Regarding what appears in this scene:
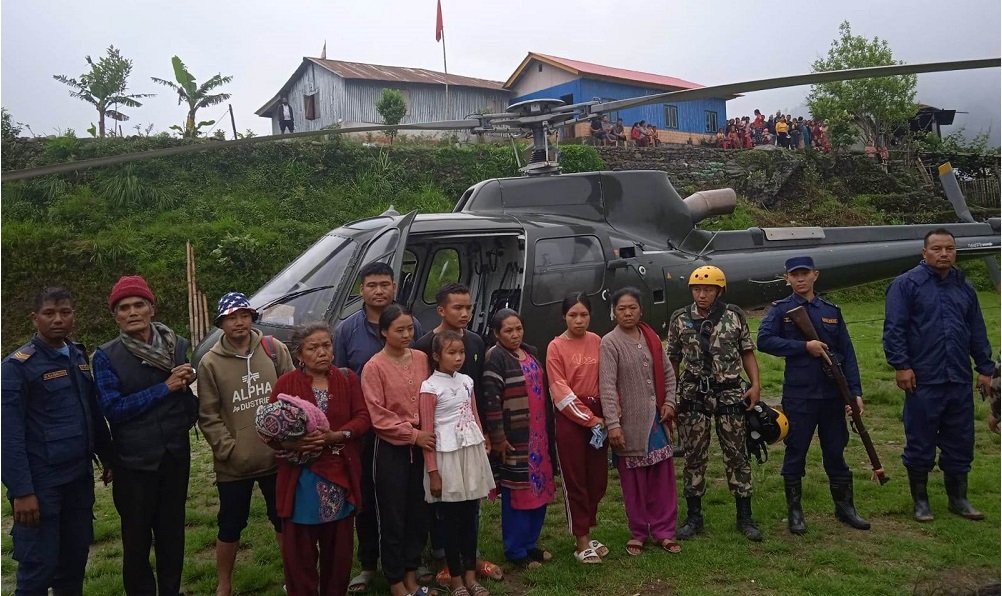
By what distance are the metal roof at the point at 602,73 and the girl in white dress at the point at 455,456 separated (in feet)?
84.8

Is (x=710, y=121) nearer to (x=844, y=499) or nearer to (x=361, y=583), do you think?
(x=844, y=499)

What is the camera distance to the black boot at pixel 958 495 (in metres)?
4.89

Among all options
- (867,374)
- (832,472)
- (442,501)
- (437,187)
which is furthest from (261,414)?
(437,187)

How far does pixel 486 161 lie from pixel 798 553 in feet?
55.0

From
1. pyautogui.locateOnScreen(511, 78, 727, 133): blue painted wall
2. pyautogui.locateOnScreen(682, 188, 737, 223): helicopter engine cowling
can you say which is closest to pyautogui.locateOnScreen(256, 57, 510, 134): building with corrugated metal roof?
pyautogui.locateOnScreen(511, 78, 727, 133): blue painted wall

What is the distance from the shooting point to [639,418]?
4.35 m

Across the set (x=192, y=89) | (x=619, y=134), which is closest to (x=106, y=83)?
(x=192, y=89)

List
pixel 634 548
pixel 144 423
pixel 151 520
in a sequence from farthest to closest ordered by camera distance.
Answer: pixel 634 548 < pixel 151 520 < pixel 144 423

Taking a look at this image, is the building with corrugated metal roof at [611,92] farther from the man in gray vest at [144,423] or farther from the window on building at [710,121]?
the man in gray vest at [144,423]

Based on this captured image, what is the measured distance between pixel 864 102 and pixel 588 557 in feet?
90.7

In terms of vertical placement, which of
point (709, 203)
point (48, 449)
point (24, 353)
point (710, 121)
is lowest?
point (48, 449)

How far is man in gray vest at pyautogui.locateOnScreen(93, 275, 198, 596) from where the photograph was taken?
3.48m

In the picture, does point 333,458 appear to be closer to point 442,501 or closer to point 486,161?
point 442,501

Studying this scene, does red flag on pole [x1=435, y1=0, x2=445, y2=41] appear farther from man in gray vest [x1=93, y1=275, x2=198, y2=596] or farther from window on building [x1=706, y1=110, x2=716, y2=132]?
man in gray vest [x1=93, y1=275, x2=198, y2=596]
